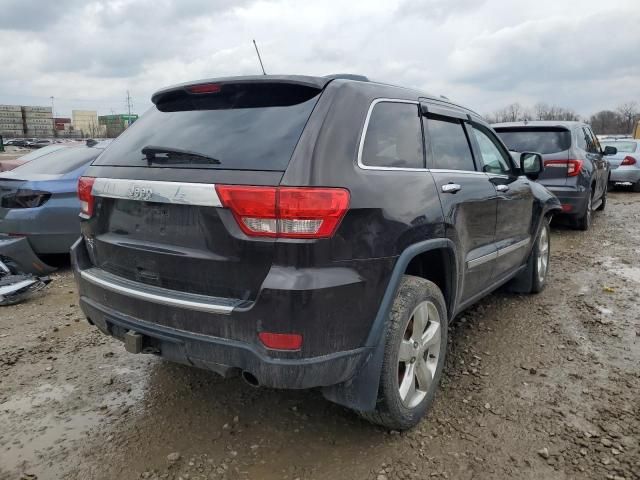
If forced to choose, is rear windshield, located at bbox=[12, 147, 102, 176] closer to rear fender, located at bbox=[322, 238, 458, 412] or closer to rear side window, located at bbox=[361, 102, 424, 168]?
rear side window, located at bbox=[361, 102, 424, 168]

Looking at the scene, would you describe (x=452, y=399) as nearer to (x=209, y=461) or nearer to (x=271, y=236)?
(x=209, y=461)

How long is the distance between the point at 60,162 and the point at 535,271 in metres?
5.38

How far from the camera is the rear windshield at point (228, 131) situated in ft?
7.38

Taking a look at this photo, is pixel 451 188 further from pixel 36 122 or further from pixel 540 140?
pixel 36 122

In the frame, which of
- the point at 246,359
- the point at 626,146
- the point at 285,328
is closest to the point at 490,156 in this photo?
the point at 285,328

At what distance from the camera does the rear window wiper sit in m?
2.35

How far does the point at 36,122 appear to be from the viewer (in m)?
99.1

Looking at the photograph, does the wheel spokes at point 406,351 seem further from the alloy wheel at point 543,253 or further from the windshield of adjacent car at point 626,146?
the windshield of adjacent car at point 626,146

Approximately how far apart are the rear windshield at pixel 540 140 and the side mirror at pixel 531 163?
3311 mm

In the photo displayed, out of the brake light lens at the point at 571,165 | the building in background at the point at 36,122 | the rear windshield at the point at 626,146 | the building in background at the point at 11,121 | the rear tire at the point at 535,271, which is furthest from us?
the building in background at the point at 36,122


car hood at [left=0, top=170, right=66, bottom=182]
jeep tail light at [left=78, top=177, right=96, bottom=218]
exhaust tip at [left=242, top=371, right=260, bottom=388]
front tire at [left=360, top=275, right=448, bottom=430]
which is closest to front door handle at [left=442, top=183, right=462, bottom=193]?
front tire at [left=360, top=275, right=448, bottom=430]

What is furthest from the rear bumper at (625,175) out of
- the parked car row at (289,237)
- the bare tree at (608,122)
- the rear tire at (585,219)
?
the bare tree at (608,122)

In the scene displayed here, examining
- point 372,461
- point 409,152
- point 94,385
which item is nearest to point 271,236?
point 409,152

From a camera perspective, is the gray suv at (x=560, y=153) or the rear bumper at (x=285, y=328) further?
the gray suv at (x=560, y=153)
